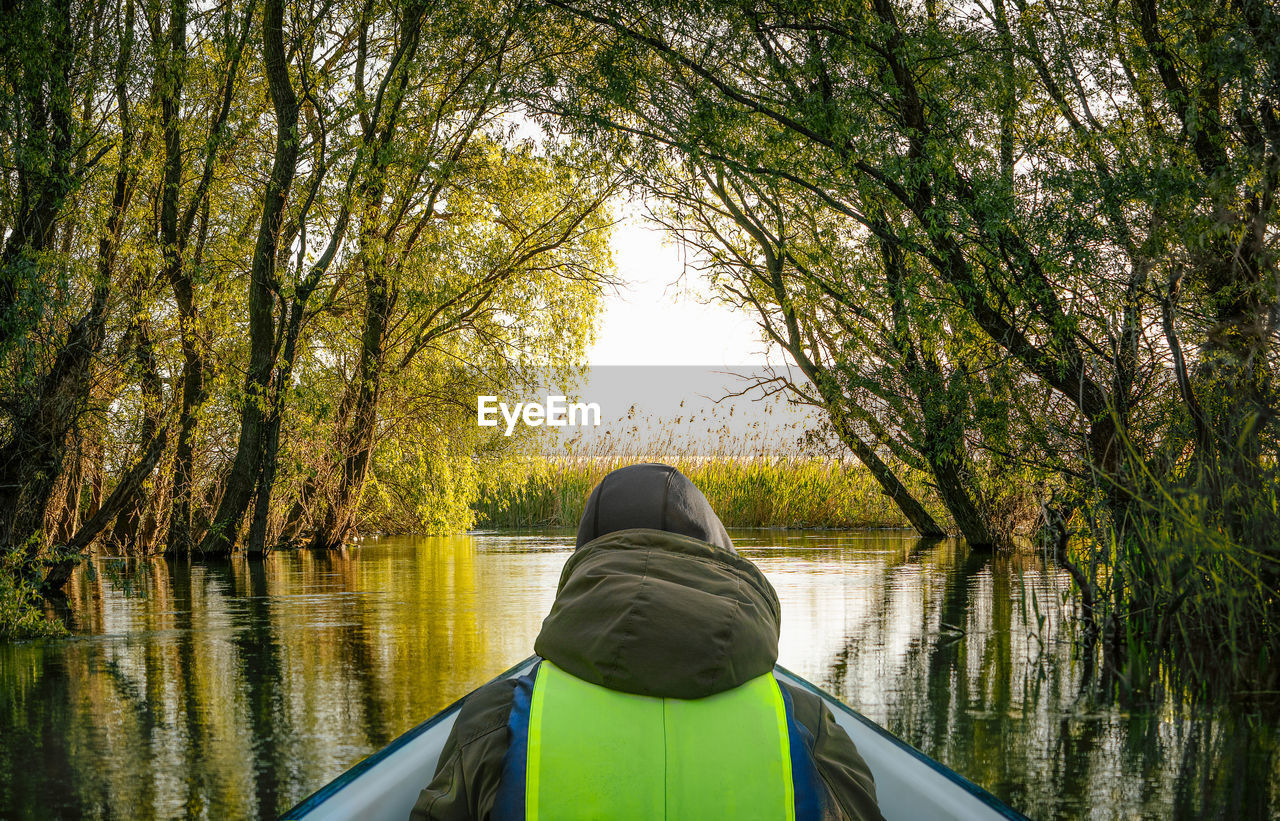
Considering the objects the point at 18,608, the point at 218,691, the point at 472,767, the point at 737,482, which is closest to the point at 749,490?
the point at 737,482

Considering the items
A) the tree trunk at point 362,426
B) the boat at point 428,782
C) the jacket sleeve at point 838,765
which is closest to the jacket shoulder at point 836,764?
the jacket sleeve at point 838,765

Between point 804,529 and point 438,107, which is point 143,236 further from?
point 804,529

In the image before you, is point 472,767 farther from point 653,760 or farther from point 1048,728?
point 1048,728

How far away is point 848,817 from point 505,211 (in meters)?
13.8

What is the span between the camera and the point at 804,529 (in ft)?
56.3

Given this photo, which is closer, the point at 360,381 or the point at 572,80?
the point at 572,80

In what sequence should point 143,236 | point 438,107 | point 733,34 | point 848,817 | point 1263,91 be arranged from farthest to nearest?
point 438,107
point 143,236
point 733,34
point 1263,91
point 848,817

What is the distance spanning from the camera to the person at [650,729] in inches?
63.2

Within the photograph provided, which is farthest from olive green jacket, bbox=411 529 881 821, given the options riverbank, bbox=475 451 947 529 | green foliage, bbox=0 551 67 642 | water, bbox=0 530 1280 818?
riverbank, bbox=475 451 947 529

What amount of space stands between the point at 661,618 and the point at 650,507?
1.39ft

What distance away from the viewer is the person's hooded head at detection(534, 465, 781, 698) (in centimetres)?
163

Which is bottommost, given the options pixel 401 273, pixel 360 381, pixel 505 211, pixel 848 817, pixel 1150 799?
pixel 1150 799

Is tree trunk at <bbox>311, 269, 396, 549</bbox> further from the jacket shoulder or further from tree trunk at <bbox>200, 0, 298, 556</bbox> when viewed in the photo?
the jacket shoulder

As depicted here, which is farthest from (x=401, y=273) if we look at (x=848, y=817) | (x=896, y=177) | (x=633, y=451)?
(x=848, y=817)
